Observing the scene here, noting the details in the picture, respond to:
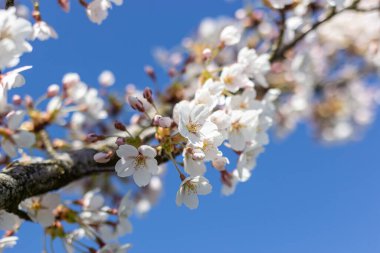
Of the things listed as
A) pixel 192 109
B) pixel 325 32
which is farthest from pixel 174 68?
pixel 325 32

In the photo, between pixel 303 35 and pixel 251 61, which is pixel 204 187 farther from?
pixel 303 35

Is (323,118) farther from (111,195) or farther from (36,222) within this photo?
(36,222)

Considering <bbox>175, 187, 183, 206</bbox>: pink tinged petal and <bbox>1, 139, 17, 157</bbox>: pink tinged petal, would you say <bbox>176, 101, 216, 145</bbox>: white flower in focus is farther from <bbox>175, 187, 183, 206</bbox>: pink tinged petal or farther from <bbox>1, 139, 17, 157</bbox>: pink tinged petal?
<bbox>1, 139, 17, 157</bbox>: pink tinged petal

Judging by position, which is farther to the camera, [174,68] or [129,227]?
[174,68]

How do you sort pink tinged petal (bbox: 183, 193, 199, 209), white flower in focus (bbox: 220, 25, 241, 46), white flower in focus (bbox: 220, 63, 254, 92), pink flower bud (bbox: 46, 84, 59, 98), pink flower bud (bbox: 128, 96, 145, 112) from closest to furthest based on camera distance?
pink tinged petal (bbox: 183, 193, 199, 209) < pink flower bud (bbox: 128, 96, 145, 112) < white flower in focus (bbox: 220, 63, 254, 92) < white flower in focus (bbox: 220, 25, 241, 46) < pink flower bud (bbox: 46, 84, 59, 98)

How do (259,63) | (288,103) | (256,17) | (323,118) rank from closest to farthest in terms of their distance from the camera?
(259,63), (256,17), (288,103), (323,118)

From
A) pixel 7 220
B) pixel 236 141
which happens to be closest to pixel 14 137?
pixel 7 220

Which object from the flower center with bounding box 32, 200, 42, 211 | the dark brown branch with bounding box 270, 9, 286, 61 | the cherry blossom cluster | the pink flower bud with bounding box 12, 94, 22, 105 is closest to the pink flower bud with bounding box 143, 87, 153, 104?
the cherry blossom cluster
